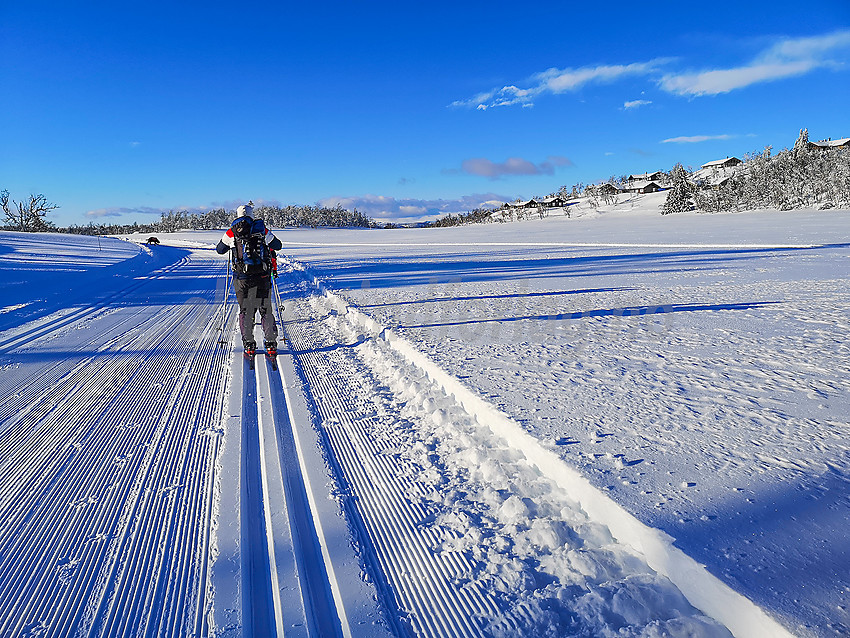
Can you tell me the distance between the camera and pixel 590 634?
185cm

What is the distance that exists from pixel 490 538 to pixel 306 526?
1003 mm

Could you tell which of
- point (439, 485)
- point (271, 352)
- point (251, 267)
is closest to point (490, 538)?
point (439, 485)

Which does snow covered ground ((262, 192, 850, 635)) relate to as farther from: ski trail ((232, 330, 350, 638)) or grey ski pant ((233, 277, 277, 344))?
grey ski pant ((233, 277, 277, 344))

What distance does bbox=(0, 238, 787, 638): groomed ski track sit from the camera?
1965mm

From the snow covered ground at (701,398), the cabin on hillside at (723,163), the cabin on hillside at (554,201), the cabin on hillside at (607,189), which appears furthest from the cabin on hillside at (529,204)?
the snow covered ground at (701,398)

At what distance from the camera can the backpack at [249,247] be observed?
612 cm

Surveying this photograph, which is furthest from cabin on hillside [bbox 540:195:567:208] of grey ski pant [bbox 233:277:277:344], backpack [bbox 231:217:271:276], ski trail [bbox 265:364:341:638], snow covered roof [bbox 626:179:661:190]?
ski trail [bbox 265:364:341:638]

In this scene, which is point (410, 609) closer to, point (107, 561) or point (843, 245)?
point (107, 561)

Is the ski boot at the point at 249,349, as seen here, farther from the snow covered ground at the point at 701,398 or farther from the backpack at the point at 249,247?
the snow covered ground at the point at 701,398

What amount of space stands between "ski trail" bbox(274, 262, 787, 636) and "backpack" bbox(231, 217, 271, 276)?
9.46 feet

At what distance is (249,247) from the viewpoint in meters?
6.16

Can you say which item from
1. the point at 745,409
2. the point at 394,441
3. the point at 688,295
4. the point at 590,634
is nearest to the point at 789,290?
the point at 688,295

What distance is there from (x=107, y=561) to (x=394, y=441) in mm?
1879

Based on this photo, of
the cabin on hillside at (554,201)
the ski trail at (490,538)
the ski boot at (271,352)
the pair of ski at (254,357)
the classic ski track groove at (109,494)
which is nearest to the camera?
the ski trail at (490,538)
